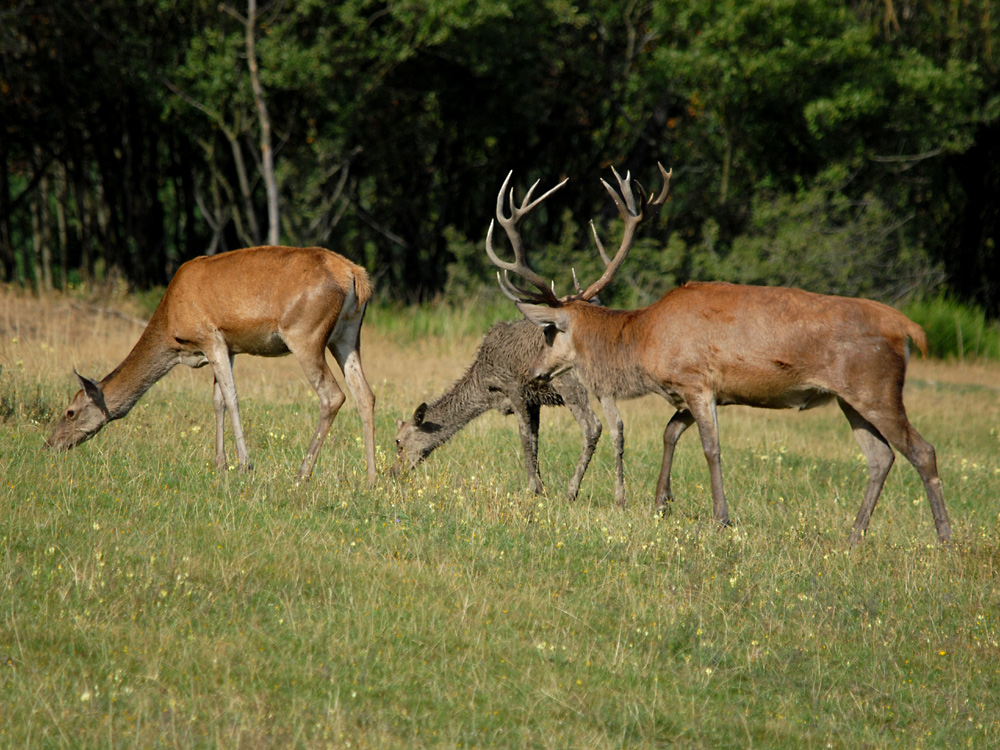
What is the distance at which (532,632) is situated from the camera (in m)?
5.24

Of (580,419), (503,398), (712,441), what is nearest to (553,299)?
(580,419)

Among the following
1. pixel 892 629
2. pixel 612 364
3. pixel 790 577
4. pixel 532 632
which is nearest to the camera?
pixel 532 632

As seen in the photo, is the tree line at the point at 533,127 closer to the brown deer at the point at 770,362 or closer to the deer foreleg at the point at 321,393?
the deer foreleg at the point at 321,393

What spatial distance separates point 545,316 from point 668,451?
1423 millimetres

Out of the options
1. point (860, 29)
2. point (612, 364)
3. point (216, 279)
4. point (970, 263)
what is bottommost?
point (970, 263)

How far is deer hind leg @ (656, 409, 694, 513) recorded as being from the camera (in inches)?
314

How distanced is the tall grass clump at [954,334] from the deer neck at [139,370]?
14981 mm

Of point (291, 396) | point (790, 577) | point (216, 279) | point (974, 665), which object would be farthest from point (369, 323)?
point (974, 665)

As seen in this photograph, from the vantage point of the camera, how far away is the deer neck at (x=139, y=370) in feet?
27.9

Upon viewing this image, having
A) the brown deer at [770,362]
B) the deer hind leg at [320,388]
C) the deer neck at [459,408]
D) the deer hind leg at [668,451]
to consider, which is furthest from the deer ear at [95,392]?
the deer hind leg at [668,451]

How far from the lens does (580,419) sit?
8922 mm

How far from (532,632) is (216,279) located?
13.9ft

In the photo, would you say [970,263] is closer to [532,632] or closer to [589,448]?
[589,448]

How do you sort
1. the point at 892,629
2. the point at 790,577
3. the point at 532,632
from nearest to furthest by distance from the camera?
the point at 532,632
the point at 892,629
the point at 790,577
